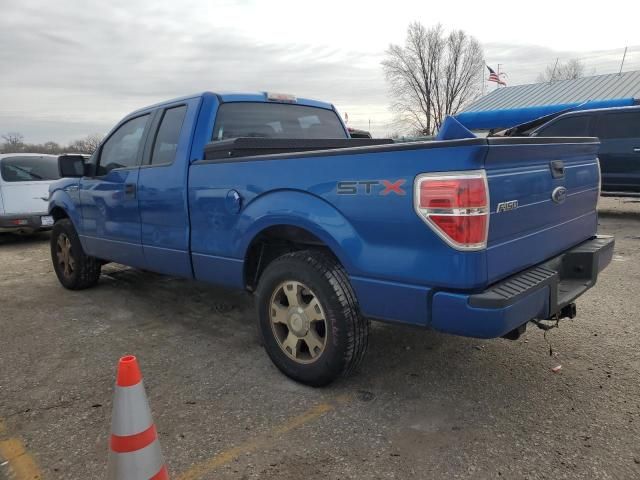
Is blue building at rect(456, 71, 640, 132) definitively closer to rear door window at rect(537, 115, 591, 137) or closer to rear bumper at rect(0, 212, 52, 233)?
rear door window at rect(537, 115, 591, 137)

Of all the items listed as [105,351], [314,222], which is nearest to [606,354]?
[314,222]

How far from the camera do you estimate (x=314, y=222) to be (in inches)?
113

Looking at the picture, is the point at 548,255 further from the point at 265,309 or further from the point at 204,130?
the point at 204,130

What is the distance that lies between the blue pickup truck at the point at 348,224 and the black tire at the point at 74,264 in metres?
1.14

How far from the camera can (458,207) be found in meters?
2.29

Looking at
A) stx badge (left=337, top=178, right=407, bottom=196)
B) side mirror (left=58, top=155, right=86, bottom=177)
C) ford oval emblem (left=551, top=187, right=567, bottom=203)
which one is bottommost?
ford oval emblem (left=551, top=187, right=567, bottom=203)

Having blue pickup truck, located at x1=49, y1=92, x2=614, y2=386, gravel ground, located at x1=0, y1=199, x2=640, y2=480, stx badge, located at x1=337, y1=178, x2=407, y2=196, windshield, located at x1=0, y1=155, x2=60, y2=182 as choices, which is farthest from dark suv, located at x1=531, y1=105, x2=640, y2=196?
windshield, located at x1=0, y1=155, x2=60, y2=182

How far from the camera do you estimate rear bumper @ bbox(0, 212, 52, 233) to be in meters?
8.91

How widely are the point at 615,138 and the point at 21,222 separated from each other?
36.4 feet

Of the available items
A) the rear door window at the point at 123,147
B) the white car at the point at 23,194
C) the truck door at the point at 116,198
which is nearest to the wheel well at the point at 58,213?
the truck door at the point at 116,198

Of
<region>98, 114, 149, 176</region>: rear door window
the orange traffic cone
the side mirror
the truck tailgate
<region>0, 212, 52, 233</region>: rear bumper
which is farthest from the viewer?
<region>0, 212, 52, 233</region>: rear bumper

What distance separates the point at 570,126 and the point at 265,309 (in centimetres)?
894

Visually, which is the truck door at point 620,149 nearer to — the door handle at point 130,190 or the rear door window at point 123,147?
the rear door window at point 123,147

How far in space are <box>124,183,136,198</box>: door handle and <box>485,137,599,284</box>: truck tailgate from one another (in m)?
3.13
